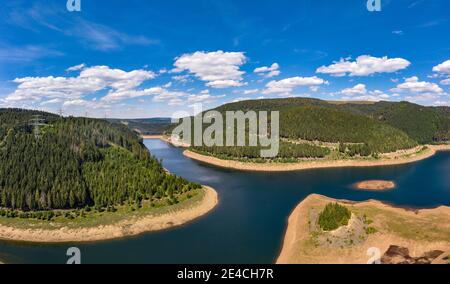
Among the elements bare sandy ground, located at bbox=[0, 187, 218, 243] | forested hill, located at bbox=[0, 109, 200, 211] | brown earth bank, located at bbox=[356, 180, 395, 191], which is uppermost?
forested hill, located at bbox=[0, 109, 200, 211]

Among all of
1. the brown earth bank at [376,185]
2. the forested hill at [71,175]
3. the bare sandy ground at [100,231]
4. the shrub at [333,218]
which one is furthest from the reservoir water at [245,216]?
the forested hill at [71,175]

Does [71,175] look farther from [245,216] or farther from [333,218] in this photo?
[333,218]

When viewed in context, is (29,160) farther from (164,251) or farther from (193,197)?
→ (164,251)

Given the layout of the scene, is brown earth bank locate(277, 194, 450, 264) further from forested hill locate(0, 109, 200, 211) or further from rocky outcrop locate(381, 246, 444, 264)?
forested hill locate(0, 109, 200, 211)

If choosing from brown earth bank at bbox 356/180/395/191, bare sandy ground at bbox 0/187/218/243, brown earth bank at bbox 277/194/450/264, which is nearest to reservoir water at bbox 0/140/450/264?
bare sandy ground at bbox 0/187/218/243

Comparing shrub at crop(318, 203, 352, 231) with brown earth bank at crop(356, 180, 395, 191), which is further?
brown earth bank at crop(356, 180, 395, 191)

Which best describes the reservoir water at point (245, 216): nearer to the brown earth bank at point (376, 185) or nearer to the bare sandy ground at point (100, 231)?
the bare sandy ground at point (100, 231)
